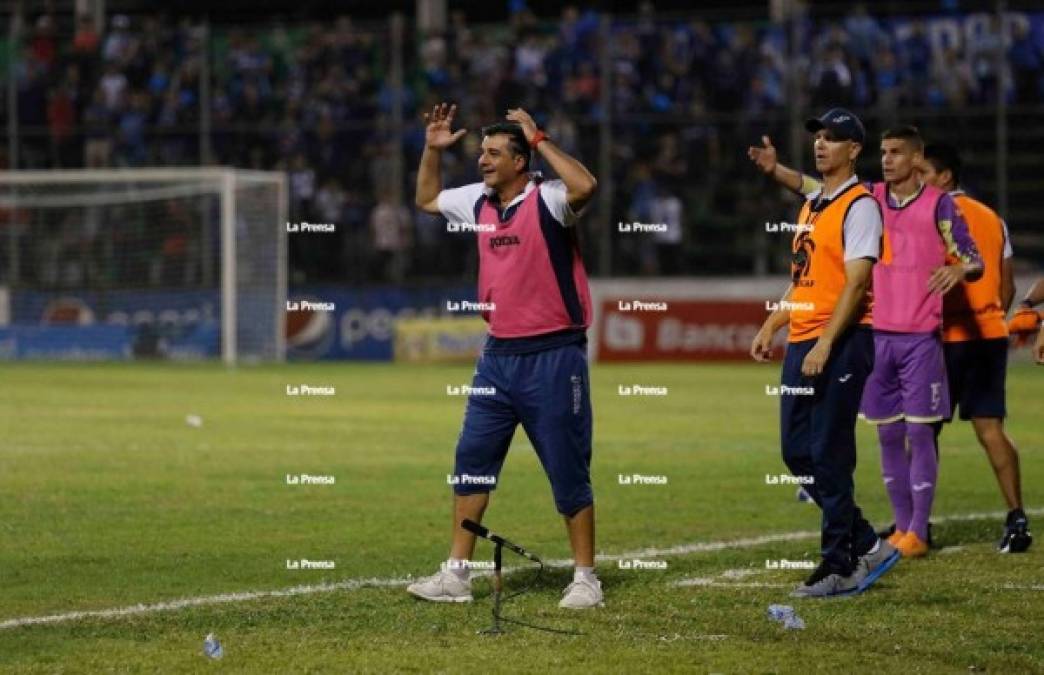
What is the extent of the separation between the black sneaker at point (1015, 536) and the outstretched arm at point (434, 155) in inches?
150

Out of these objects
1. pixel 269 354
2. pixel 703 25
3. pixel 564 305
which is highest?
pixel 703 25

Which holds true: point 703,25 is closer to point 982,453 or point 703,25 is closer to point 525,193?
point 982,453

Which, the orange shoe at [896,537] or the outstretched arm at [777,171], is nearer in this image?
the outstretched arm at [777,171]

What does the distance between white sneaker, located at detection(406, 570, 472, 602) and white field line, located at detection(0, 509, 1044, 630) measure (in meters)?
0.53

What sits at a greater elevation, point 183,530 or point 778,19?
point 778,19

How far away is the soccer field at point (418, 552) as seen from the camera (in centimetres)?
813

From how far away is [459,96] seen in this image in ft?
113

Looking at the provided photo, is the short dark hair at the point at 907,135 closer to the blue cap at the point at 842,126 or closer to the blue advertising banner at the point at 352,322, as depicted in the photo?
the blue cap at the point at 842,126

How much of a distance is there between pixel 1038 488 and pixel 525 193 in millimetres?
6984

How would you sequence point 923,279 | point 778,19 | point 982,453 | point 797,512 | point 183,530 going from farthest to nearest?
point 778,19
point 982,453
point 797,512
point 183,530
point 923,279

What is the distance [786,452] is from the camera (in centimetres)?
990

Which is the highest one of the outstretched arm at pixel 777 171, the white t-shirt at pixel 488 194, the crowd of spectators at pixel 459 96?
the crowd of spectators at pixel 459 96

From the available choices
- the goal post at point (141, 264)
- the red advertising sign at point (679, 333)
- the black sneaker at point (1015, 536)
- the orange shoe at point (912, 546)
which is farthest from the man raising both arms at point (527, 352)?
the goal post at point (141, 264)

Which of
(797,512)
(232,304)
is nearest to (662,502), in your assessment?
(797,512)
